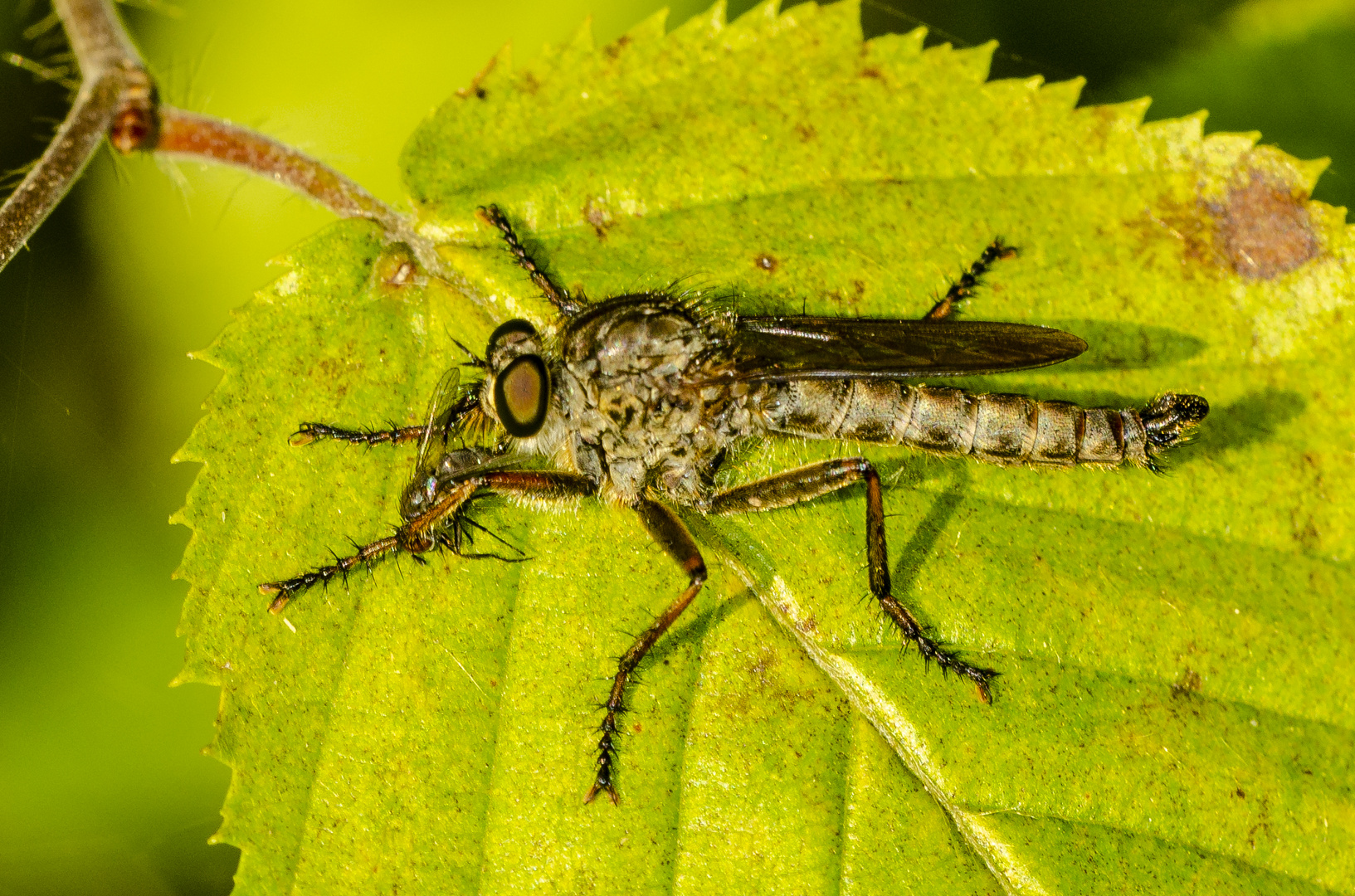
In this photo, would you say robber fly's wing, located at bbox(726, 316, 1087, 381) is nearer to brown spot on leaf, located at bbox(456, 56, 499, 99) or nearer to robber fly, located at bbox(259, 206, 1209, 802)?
robber fly, located at bbox(259, 206, 1209, 802)

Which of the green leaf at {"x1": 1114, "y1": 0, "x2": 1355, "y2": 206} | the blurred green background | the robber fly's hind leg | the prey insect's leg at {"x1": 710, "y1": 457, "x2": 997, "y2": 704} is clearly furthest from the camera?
the green leaf at {"x1": 1114, "y1": 0, "x2": 1355, "y2": 206}

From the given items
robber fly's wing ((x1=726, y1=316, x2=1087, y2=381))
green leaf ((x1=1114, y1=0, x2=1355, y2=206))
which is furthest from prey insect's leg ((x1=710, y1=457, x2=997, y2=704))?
green leaf ((x1=1114, y1=0, x2=1355, y2=206))

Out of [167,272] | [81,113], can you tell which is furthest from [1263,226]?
[167,272]

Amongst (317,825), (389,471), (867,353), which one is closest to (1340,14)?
(867,353)

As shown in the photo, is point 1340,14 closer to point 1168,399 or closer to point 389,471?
point 1168,399

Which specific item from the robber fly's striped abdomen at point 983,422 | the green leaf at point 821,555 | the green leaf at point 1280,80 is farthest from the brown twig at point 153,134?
the green leaf at point 1280,80

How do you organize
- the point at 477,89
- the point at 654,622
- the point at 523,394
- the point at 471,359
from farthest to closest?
1. the point at 477,89
2. the point at 471,359
3. the point at 523,394
4. the point at 654,622

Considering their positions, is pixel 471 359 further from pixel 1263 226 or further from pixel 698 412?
pixel 1263 226
